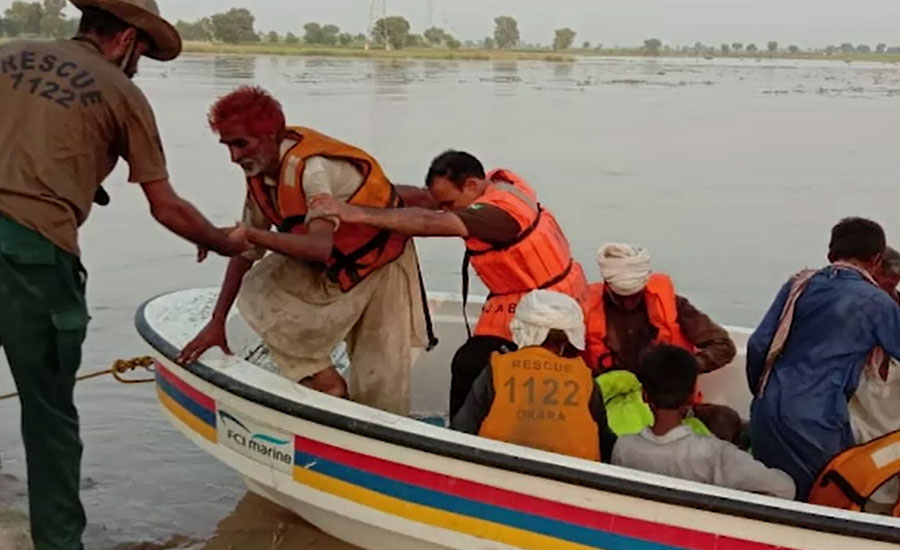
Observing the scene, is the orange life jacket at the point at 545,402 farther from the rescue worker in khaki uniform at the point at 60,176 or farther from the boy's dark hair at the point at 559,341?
the rescue worker in khaki uniform at the point at 60,176

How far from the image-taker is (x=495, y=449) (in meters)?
3.43

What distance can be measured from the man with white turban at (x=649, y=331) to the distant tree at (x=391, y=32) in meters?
72.5

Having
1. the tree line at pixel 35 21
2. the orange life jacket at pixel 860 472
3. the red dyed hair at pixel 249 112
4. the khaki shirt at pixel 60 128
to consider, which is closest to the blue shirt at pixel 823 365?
the orange life jacket at pixel 860 472

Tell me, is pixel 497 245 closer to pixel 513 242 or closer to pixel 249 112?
pixel 513 242

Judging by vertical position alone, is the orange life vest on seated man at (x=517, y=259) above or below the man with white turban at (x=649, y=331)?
above

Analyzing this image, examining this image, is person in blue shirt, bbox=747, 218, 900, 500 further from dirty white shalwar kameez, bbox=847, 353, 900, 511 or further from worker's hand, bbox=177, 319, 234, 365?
worker's hand, bbox=177, 319, 234, 365

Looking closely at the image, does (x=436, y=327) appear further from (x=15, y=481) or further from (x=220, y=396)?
(x=15, y=481)

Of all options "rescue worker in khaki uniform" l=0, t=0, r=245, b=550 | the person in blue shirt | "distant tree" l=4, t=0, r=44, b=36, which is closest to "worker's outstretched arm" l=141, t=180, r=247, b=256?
→ "rescue worker in khaki uniform" l=0, t=0, r=245, b=550

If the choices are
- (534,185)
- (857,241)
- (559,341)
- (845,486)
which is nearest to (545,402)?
(559,341)

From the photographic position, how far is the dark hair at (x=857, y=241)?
3.68 meters

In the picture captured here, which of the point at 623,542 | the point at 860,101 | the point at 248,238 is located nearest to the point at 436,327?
the point at 248,238

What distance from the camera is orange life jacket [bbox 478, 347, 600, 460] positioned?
3445 mm

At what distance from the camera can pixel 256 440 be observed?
156 inches

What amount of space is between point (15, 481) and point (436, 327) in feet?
6.07
